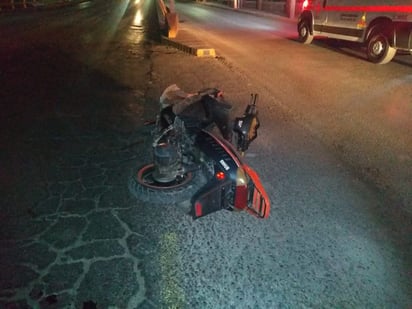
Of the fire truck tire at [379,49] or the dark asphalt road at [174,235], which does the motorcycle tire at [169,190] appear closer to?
the dark asphalt road at [174,235]

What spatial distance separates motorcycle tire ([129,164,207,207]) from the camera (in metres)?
3.62

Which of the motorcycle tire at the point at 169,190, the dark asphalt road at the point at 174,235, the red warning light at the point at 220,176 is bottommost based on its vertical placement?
the dark asphalt road at the point at 174,235

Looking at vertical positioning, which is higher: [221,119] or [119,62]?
[221,119]

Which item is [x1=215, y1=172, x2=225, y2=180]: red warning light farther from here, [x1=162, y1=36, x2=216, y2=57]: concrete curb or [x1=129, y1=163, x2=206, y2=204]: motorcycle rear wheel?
[x1=162, y1=36, x2=216, y2=57]: concrete curb

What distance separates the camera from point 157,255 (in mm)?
3025

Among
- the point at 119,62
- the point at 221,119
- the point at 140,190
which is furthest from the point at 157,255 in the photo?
the point at 119,62

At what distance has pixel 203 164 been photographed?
348 centimetres

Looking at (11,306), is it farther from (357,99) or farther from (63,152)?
(357,99)

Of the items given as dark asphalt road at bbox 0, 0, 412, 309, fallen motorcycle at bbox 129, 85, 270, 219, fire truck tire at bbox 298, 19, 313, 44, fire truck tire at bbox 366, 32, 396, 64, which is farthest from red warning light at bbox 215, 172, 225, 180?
fire truck tire at bbox 298, 19, 313, 44

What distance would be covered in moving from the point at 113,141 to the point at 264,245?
316 centimetres

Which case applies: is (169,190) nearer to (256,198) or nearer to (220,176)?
(220,176)

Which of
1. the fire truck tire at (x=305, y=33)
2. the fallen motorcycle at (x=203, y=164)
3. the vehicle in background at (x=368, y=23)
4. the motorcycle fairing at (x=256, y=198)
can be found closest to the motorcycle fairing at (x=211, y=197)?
the fallen motorcycle at (x=203, y=164)

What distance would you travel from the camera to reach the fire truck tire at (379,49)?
10156mm

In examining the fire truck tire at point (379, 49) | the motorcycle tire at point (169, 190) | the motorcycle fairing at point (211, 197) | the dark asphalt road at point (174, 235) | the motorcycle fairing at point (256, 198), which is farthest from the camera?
the fire truck tire at point (379, 49)
